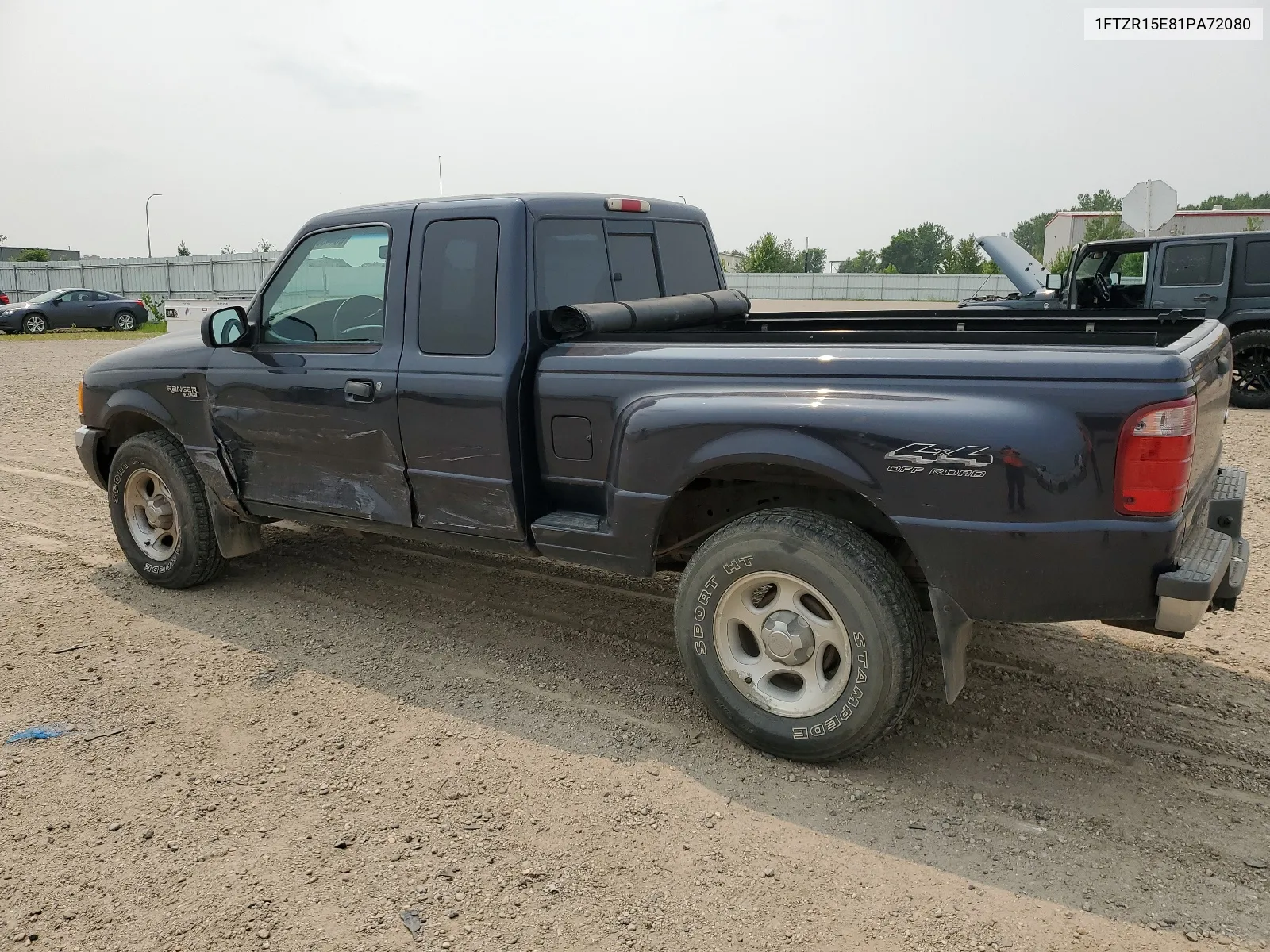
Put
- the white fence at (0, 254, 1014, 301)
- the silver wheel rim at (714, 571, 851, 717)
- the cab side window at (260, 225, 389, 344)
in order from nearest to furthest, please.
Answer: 1. the silver wheel rim at (714, 571, 851, 717)
2. the cab side window at (260, 225, 389, 344)
3. the white fence at (0, 254, 1014, 301)

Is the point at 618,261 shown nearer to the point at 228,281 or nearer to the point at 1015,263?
the point at 1015,263

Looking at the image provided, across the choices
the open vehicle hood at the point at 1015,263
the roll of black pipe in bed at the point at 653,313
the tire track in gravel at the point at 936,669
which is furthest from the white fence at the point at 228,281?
the roll of black pipe in bed at the point at 653,313

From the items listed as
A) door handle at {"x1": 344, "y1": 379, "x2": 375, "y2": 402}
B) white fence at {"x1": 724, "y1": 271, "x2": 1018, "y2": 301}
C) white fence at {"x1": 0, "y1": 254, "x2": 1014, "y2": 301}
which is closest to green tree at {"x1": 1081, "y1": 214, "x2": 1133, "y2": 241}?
white fence at {"x1": 724, "y1": 271, "x2": 1018, "y2": 301}

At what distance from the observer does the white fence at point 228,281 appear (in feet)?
117

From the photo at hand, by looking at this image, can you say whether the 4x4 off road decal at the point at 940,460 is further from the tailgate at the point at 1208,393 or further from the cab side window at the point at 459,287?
the cab side window at the point at 459,287

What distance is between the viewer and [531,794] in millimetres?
3314

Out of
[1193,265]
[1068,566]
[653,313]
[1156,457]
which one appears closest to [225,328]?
[653,313]

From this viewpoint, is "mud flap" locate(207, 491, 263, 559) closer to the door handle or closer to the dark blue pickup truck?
the dark blue pickup truck

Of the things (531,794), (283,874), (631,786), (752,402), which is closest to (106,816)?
(283,874)

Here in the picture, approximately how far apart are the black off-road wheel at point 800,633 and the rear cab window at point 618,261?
54.3 inches

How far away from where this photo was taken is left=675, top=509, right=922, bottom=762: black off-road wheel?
322cm

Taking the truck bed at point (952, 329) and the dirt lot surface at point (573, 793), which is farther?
the truck bed at point (952, 329)

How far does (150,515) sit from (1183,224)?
5620 cm

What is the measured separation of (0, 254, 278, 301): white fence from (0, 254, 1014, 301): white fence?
31 millimetres
